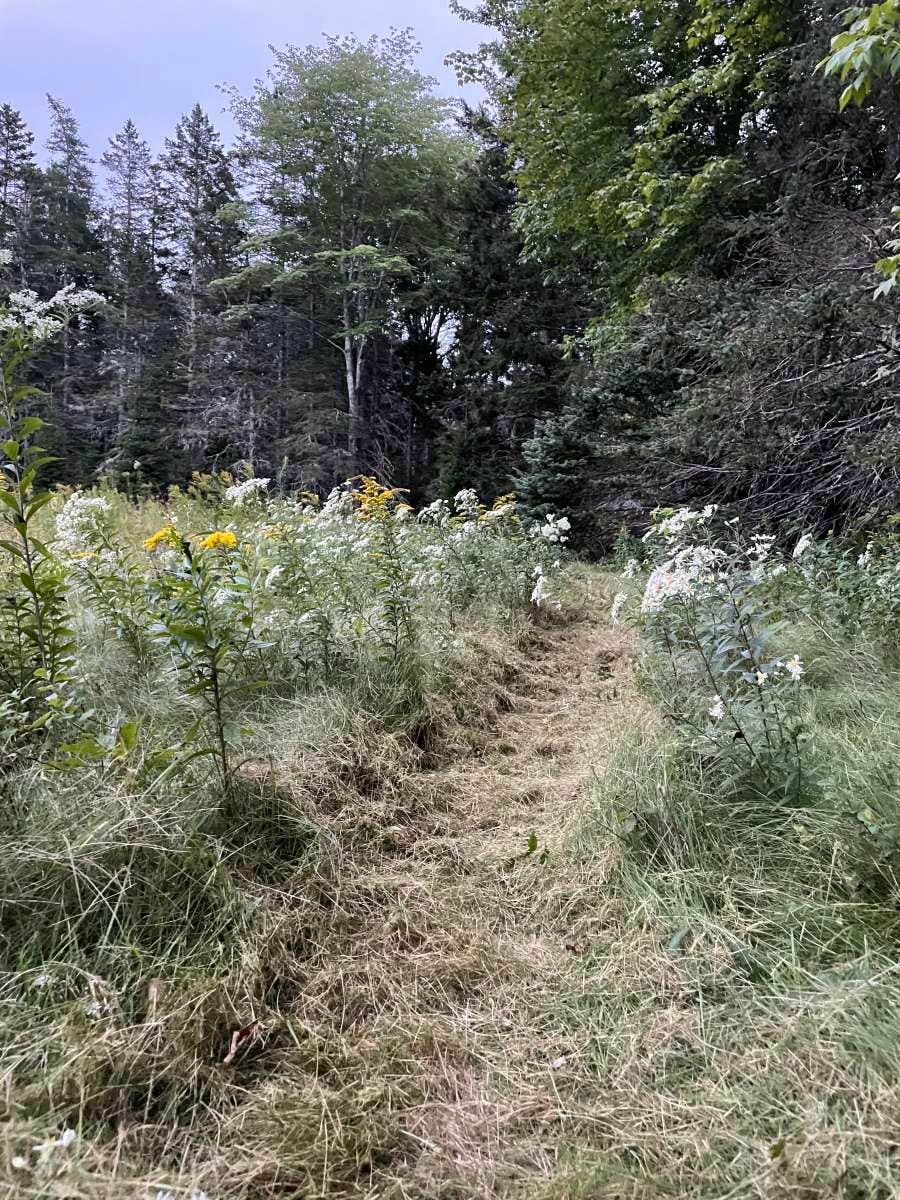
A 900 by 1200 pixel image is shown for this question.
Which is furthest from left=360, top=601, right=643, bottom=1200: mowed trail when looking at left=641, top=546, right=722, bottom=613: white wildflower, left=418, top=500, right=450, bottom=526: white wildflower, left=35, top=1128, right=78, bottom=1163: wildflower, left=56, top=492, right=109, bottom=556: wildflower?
left=418, top=500, right=450, bottom=526: white wildflower

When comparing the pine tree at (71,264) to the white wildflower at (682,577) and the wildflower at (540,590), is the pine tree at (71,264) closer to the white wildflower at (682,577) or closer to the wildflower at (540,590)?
the wildflower at (540,590)

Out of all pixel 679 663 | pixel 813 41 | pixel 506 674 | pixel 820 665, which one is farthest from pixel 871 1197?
pixel 813 41

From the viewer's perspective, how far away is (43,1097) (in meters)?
1.00

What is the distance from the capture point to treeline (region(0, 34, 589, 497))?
13.5 m

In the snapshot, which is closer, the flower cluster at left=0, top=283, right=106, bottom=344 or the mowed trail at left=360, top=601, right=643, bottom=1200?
the mowed trail at left=360, top=601, right=643, bottom=1200

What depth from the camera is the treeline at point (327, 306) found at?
13.5m

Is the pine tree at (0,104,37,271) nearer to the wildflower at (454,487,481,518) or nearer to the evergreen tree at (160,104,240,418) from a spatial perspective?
the evergreen tree at (160,104,240,418)

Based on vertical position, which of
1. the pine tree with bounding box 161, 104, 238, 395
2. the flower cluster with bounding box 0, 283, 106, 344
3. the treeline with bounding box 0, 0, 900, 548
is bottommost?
the flower cluster with bounding box 0, 283, 106, 344

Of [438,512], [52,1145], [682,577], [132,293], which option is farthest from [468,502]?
[132,293]

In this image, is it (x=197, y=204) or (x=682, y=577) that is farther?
(x=197, y=204)

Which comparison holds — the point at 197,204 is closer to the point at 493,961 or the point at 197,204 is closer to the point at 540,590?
the point at 540,590

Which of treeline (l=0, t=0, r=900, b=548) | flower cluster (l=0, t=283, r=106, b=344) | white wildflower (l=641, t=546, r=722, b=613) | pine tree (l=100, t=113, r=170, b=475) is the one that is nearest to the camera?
flower cluster (l=0, t=283, r=106, b=344)

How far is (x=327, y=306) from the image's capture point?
16922 millimetres

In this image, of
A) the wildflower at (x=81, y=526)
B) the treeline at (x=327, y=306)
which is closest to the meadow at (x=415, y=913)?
the wildflower at (x=81, y=526)
